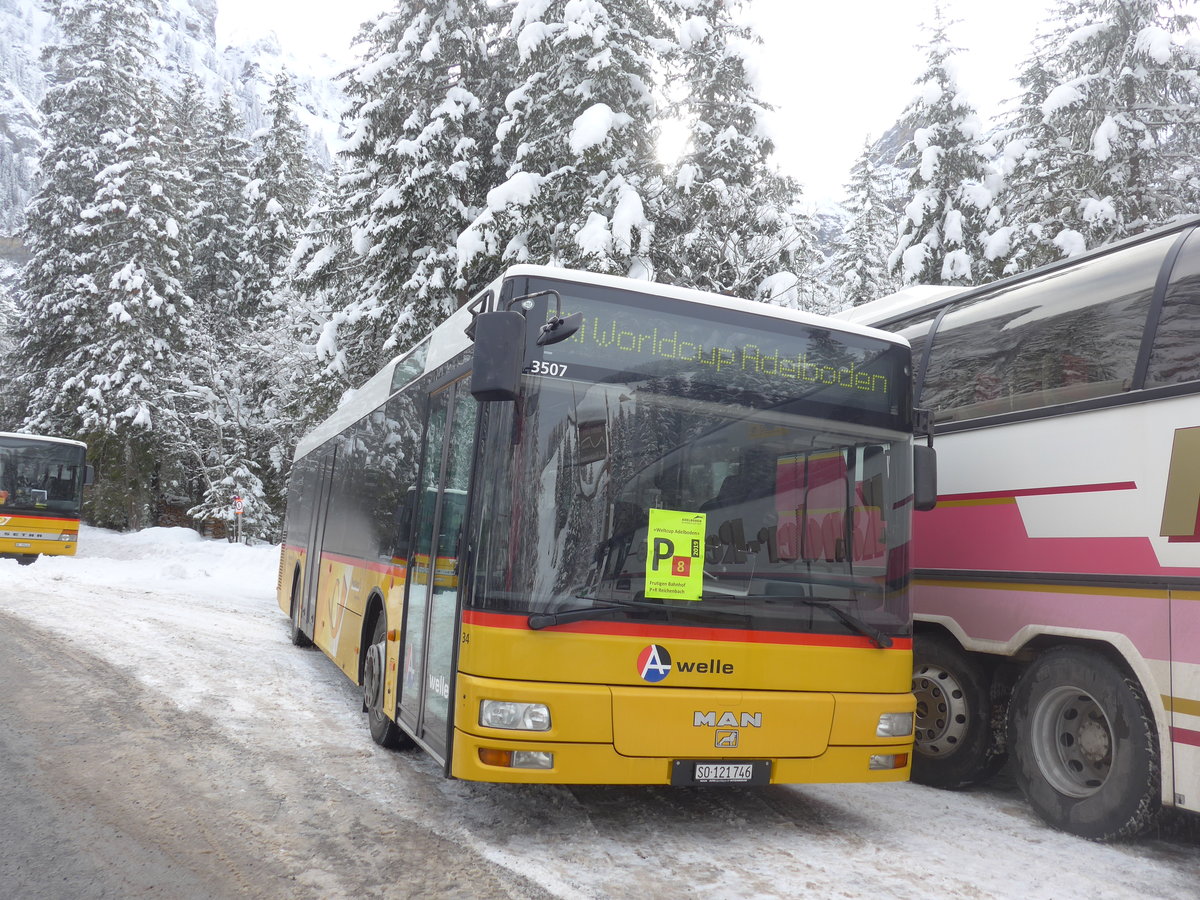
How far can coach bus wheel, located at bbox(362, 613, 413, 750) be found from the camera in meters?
6.95

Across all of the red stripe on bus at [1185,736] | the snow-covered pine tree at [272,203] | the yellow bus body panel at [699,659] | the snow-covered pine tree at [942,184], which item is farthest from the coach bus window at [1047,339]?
the snow-covered pine tree at [272,203]

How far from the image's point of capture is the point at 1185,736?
504 cm

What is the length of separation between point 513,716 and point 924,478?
9.50 ft

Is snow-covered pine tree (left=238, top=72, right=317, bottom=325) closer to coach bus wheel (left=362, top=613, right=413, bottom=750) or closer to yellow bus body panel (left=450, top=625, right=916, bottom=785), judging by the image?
coach bus wheel (left=362, top=613, right=413, bottom=750)

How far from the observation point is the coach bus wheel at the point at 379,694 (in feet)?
22.8

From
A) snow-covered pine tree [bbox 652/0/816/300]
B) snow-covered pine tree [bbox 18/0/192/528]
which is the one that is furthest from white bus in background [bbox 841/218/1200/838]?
snow-covered pine tree [bbox 18/0/192/528]

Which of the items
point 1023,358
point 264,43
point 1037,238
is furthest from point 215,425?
point 264,43

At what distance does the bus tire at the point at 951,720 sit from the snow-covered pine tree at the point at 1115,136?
43.0 feet

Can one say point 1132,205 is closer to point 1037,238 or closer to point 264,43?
point 1037,238

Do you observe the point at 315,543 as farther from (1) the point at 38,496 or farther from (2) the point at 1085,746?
(1) the point at 38,496

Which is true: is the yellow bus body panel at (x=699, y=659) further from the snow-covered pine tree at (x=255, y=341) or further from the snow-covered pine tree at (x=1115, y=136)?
the snow-covered pine tree at (x=255, y=341)

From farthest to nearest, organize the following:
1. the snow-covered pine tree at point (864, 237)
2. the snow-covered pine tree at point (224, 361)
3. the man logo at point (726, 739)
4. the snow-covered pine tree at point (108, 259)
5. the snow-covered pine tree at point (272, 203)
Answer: the snow-covered pine tree at point (864, 237) → the snow-covered pine tree at point (272, 203) → the snow-covered pine tree at point (224, 361) → the snow-covered pine tree at point (108, 259) → the man logo at point (726, 739)

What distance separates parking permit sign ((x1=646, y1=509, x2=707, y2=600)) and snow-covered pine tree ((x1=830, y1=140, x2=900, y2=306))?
31.7 m

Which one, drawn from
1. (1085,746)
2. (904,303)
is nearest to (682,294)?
(1085,746)
